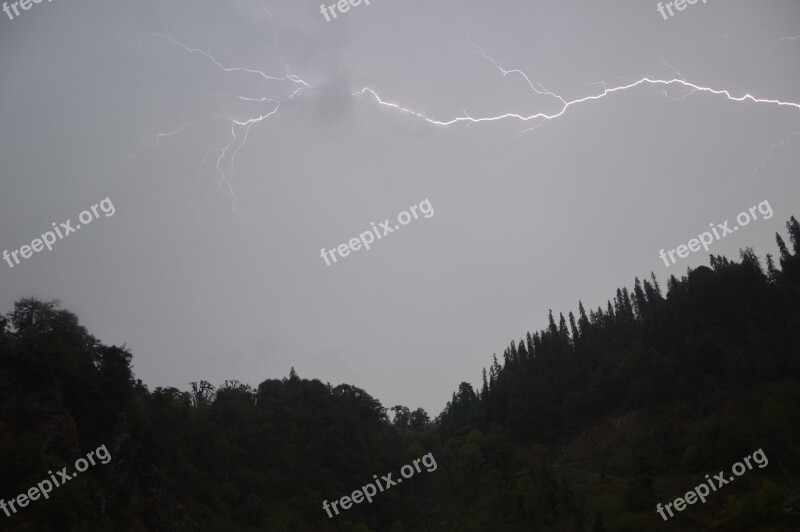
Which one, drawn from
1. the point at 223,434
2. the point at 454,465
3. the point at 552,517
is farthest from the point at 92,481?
the point at 454,465

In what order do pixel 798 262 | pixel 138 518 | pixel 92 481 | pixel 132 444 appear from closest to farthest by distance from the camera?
pixel 92 481 → pixel 138 518 → pixel 132 444 → pixel 798 262

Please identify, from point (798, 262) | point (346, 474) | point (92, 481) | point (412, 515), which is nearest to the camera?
point (92, 481)

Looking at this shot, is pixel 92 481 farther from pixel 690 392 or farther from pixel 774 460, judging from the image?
pixel 690 392

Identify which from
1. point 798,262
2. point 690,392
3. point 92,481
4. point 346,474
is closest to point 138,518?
point 92,481

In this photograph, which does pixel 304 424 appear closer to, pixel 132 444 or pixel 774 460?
pixel 132 444

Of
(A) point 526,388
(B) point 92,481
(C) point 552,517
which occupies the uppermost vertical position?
(B) point 92,481

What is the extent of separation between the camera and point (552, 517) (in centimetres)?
3622

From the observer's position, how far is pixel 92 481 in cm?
3005

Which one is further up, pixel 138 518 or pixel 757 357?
pixel 138 518

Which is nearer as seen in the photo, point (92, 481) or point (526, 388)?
point (92, 481)

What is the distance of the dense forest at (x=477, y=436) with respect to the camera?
3064cm

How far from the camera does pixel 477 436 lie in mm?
56250

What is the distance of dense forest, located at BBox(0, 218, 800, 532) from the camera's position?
101 feet

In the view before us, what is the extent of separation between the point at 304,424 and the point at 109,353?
88.3 ft
